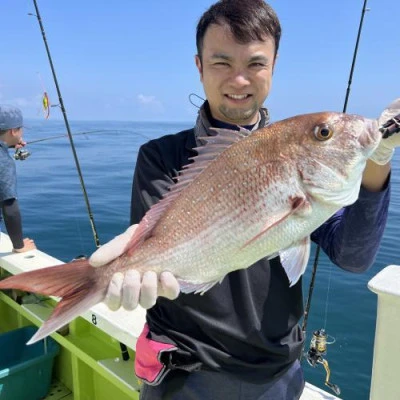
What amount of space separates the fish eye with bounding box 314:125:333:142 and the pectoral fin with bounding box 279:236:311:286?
0.38 metres

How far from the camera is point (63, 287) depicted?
5.16 ft

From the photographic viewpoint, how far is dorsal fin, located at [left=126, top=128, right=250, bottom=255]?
1.73 m

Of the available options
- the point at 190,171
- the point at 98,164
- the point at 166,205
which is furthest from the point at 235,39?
the point at 98,164

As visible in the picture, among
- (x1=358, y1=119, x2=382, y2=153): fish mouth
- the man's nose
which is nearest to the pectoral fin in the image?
(x1=358, y1=119, x2=382, y2=153): fish mouth

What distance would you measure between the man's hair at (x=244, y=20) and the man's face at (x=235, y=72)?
0.10 feet

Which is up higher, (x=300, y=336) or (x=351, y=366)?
(x=300, y=336)

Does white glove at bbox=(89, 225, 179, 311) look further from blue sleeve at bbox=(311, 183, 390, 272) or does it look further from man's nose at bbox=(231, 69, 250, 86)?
man's nose at bbox=(231, 69, 250, 86)

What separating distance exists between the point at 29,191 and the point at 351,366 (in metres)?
11.9

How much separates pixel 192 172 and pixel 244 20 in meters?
0.79

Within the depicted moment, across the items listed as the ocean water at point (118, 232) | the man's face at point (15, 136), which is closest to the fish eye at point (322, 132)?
the ocean water at point (118, 232)

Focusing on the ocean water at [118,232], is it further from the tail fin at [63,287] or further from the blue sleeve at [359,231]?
the tail fin at [63,287]

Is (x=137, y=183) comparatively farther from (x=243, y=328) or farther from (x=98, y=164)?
(x=98, y=164)

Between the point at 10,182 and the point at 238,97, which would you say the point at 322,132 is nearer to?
the point at 238,97

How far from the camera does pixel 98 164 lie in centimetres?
2108
